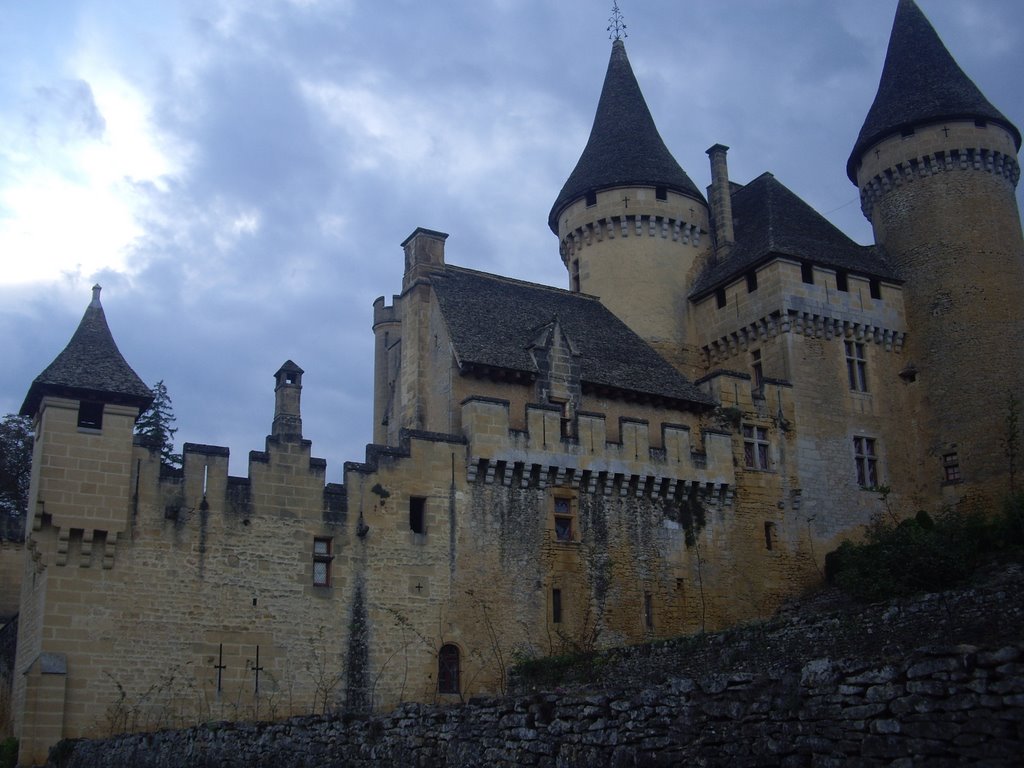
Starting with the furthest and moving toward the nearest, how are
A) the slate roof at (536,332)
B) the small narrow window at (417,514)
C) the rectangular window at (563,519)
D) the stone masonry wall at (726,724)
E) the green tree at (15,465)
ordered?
the green tree at (15,465) → the slate roof at (536,332) → the rectangular window at (563,519) → the small narrow window at (417,514) → the stone masonry wall at (726,724)

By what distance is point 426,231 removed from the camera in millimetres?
31828

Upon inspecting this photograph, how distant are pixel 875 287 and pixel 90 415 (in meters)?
23.2

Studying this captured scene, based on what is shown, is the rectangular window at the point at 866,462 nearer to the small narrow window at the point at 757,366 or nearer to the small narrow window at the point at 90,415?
the small narrow window at the point at 757,366

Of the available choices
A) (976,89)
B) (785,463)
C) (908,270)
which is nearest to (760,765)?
(785,463)

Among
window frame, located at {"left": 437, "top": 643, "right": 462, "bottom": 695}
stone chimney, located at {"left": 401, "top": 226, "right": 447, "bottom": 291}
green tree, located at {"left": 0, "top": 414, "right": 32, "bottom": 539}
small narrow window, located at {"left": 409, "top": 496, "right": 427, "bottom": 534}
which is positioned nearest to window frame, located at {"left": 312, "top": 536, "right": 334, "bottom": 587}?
small narrow window, located at {"left": 409, "top": 496, "right": 427, "bottom": 534}

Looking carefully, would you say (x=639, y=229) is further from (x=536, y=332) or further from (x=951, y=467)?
(x=951, y=467)

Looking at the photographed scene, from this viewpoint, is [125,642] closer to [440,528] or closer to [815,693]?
[440,528]

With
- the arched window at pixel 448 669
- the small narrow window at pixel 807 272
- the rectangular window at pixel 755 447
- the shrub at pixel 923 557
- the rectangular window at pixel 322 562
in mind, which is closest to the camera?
the shrub at pixel 923 557

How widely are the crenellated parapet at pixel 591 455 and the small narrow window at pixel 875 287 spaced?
773 centimetres

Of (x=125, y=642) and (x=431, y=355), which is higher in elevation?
(x=431, y=355)

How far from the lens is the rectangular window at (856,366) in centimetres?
3275

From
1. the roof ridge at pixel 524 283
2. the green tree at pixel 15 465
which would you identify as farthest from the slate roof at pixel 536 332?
the green tree at pixel 15 465

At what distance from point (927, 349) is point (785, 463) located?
623cm

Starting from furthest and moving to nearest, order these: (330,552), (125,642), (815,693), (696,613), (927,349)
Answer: (927,349)
(696,613)
(330,552)
(125,642)
(815,693)
